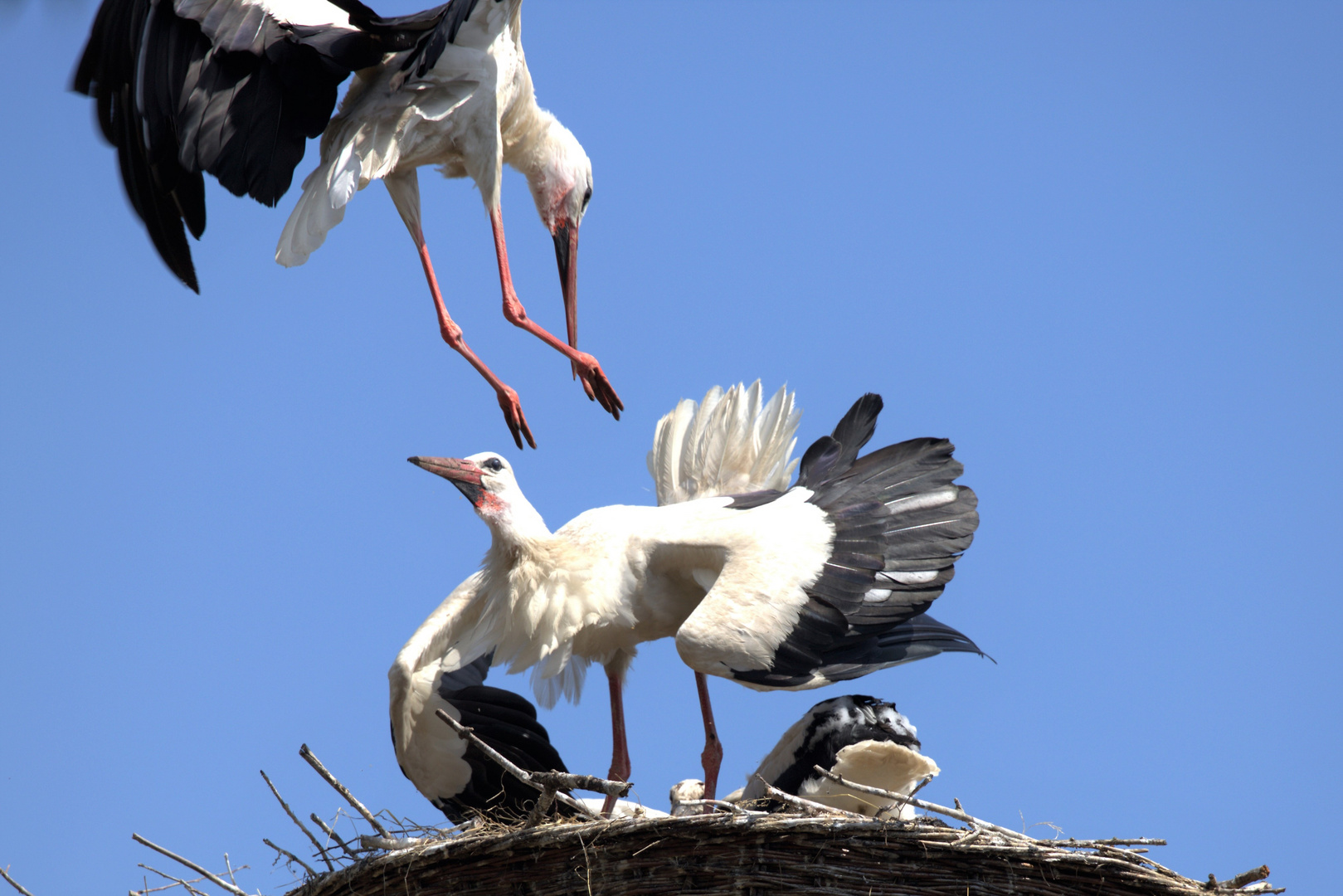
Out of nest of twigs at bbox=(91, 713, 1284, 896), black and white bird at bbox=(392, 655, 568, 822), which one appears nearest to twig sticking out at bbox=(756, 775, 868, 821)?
nest of twigs at bbox=(91, 713, 1284, 896)

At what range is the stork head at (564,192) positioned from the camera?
256 inches

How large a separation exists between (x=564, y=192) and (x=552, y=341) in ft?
4.06

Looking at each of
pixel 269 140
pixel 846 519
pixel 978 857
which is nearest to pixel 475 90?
pixel 269 140

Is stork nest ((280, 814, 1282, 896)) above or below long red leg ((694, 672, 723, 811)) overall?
below

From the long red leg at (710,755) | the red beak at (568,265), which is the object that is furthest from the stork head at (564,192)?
the long red leg at (710,755)

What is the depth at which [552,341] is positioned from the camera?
561cm

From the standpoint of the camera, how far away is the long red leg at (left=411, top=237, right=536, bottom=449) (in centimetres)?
544

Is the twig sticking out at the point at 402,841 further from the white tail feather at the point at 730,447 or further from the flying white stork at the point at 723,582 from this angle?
the white tail feather at the point at 730,447

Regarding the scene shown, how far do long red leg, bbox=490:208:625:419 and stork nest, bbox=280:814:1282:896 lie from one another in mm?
1641

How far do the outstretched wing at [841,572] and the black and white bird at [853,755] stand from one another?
19 centimetres

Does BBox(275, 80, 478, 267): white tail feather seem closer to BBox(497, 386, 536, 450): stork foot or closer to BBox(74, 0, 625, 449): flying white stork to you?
BBox(74, 0, 625, 449): flying white stork

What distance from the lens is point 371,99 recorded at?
564 cm

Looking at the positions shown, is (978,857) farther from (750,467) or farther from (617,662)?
(750,467)

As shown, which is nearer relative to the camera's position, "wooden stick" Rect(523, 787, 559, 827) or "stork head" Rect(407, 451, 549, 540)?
"wooden stick" Rect(523, 787, 559, 827)
